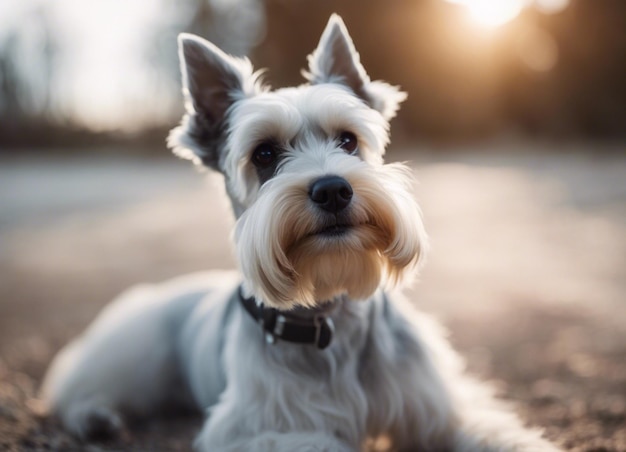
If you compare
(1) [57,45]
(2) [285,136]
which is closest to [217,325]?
(2) [285,136]

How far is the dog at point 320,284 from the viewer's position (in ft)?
9.38

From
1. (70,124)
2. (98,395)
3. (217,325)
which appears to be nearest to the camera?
(217,325)

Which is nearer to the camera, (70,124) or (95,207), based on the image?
(95,207)

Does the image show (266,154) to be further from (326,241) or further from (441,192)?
(441,192)

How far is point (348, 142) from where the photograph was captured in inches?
131

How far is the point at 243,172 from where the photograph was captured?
3.33 m

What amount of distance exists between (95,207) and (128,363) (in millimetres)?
12876

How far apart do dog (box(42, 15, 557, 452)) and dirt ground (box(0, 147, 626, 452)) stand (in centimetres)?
57

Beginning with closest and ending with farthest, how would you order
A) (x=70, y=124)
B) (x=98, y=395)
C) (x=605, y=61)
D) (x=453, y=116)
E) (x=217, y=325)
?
(x=217, y=325), (x=98, y=395), (x=605, y=61), (x=453, y=116), (x=70, y=124)

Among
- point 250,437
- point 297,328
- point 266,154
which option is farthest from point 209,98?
point 250,437

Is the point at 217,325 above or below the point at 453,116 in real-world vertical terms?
below

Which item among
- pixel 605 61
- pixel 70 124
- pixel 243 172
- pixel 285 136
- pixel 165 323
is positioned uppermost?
pixel 605 61

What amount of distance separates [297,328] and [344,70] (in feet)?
4.86

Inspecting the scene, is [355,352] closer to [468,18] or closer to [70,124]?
[468,18]
